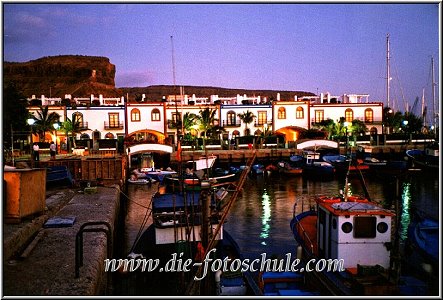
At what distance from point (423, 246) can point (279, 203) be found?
18.2 meters

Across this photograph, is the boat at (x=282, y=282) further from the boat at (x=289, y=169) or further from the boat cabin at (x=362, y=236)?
the boat at (x=289, y=169)

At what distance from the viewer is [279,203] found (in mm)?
31172

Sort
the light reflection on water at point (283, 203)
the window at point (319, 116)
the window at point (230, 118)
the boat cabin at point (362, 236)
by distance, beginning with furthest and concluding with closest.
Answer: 1. the window at point (319, 116)
2. the window at point (230, 118)
3. the light reflection on water at point (283, 203)
4. the boat cabin at point (362, 236)

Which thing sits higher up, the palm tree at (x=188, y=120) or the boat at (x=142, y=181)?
the palm tree at (x=188, y=120)

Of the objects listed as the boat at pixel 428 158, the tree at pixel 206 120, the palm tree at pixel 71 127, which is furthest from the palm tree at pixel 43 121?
the boat at pixel 428 158

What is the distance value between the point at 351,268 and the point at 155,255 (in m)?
7.56

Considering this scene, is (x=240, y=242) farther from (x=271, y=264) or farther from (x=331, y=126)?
(x=331, y=126)

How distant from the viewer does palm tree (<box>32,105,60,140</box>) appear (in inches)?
2209

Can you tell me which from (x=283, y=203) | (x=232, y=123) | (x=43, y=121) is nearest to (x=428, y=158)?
(x=283, y=203)

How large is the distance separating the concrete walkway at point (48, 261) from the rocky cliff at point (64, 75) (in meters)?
127

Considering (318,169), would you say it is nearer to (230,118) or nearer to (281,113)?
(281,113)

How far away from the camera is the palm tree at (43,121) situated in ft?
184

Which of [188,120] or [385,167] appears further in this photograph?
[188,120]

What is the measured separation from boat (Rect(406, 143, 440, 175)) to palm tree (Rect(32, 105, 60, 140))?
43.3 metres
